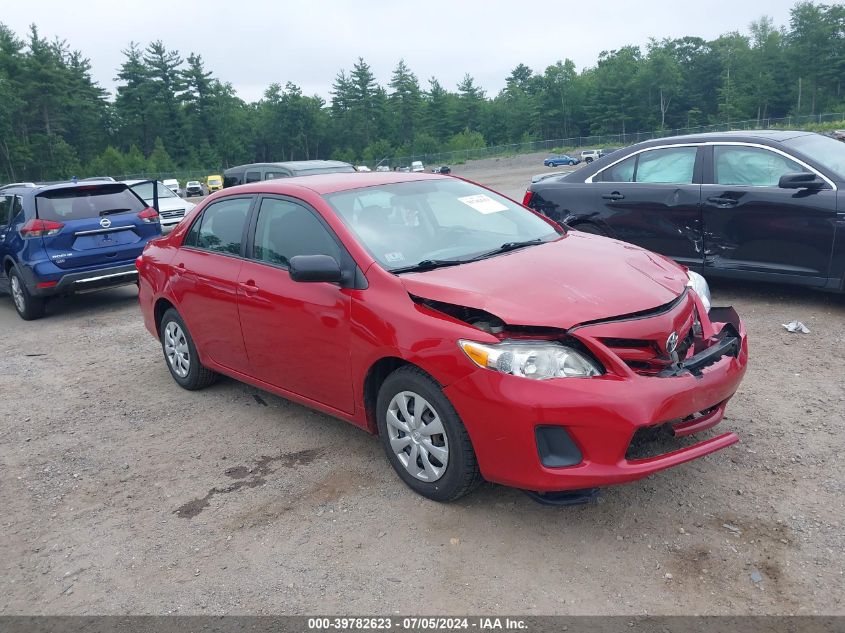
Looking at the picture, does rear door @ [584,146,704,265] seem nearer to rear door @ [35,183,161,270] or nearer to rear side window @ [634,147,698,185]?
rear side window @ [634,147,698,185]

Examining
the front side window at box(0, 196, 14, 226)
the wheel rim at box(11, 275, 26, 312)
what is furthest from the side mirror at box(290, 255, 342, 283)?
the front side window at box(0, 196, 14, 226)

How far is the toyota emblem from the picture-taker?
3.59m

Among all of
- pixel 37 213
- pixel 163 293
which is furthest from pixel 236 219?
pixel 37 213

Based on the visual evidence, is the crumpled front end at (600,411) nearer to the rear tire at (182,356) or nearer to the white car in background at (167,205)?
the rear tire at (182,356)

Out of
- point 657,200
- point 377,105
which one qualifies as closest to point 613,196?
point 657,200

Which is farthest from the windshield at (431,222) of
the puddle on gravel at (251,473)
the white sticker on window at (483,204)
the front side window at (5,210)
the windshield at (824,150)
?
the front side window at (5,210)

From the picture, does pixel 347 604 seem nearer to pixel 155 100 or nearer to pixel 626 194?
pixel 626 194

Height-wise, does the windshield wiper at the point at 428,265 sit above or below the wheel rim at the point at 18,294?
above

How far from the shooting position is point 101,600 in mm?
3318

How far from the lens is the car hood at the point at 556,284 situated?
11.5 feet

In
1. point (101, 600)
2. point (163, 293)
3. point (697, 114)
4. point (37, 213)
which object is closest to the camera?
point (101, 600)

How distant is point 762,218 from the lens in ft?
22.3

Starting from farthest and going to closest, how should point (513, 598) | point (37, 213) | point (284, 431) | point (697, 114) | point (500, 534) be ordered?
point (697, 114) < point (37, 213) < point (284, 431) < point (500, 534) < point (513, 598)

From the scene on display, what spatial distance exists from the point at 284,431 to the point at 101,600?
1862 mm
